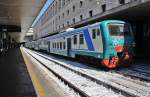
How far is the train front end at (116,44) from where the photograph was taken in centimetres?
1709

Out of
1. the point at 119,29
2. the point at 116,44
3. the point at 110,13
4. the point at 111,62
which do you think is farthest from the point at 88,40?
the point at 110,13

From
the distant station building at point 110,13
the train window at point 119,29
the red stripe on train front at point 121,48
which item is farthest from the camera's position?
the distant station building at point 110,13

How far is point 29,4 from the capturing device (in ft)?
99.1

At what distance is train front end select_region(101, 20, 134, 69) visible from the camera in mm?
17094

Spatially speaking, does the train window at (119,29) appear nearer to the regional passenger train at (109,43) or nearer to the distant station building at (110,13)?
the regional passenger train at (109,43)

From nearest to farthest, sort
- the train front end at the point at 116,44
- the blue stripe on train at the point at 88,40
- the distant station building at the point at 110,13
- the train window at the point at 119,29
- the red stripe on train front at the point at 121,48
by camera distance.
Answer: the train front end at the point at 116,44 < the red stripe on train front at the point at 121,48 < the train window at the point at 119,29 < the blue stripe on train at the point at 88,40 < the distant station building at the point at 110,13

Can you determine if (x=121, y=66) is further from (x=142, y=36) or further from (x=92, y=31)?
(x=142, y=36)

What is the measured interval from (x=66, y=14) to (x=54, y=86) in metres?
41.3

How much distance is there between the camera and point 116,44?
17.4m

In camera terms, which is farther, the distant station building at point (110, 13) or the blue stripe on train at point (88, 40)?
the distant station building at point (110, 13)

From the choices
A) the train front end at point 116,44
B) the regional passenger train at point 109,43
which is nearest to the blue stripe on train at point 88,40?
the regional passenger train at point 109,43

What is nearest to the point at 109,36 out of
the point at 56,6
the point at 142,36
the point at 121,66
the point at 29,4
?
the point at 121,66

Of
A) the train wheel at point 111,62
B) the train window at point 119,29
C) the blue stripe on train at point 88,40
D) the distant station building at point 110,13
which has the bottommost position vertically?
the train wheel at point 111,62

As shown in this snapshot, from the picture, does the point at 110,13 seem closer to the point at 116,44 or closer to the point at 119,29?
the point at 119,29
